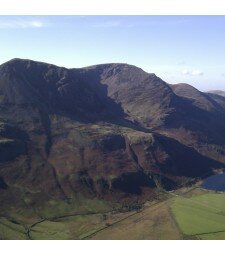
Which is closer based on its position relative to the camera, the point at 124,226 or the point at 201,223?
the point at 201,223

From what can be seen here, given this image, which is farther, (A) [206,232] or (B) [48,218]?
(B) [48,218]

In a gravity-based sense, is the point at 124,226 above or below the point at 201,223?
below

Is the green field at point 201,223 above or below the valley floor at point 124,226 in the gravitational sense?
above

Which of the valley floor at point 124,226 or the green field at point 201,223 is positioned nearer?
the green field at point 201,223

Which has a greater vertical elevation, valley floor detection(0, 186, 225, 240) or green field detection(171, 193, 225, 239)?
green field detection(171, 193, 225, 239)

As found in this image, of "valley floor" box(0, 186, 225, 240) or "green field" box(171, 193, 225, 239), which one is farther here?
"valley floor" box(0, 186, 225, 240)
